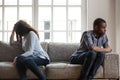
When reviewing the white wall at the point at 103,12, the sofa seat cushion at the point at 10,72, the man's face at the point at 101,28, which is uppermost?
the white wall at the point at 103,12

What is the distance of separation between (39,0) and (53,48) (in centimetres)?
121

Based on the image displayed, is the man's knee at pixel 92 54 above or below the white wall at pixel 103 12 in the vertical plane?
below

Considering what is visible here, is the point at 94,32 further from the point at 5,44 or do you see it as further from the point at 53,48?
the point at 5,44

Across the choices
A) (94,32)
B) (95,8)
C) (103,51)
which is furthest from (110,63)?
(95,8)

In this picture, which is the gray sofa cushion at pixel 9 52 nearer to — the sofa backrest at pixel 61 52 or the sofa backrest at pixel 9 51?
the sofa backrest at pixel 9 51

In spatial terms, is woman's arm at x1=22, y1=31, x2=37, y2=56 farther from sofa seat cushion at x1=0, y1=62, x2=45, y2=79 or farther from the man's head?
the man's head

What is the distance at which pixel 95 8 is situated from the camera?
16.8ft

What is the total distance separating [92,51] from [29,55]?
89 centimetres

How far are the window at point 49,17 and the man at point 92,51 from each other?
1.22m

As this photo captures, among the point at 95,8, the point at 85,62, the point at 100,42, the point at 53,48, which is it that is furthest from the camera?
the point at 95,8

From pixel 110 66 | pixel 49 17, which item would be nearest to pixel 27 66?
pixel 110 66

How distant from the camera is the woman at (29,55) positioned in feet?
12.3

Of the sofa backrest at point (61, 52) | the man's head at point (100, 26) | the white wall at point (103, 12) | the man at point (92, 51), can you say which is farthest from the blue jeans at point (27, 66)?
the white wall at point (103, 12)

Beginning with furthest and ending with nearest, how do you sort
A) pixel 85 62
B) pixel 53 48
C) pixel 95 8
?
pixel 95 8 → pixel 53 48 → pixel 85 62
